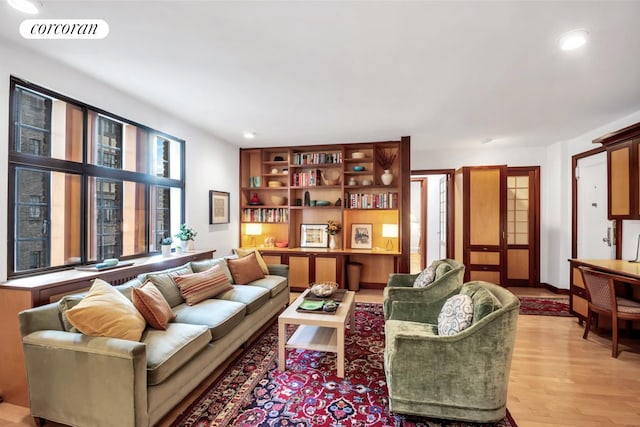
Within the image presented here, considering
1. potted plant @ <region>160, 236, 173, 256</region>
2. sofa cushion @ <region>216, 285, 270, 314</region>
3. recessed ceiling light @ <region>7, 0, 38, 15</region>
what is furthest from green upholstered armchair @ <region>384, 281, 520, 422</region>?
recessed ceiling light @ <region>7, 0, 38, 15</region>

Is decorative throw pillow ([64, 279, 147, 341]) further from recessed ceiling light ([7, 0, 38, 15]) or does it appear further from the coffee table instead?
recessed ceiling light ([7, 0, 38, 15])

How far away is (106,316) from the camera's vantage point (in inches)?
71.8

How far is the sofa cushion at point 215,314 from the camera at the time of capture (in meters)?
2.40

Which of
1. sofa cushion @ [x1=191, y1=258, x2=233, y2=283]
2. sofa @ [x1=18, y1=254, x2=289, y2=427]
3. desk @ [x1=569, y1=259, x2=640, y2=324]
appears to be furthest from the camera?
sofa cushion @ [x1=191, y1=258, x2=233, y2=283]

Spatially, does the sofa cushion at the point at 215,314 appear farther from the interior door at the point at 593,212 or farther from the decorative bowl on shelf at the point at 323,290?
the interior door at the point at 593,212

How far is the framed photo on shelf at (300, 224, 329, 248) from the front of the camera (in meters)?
5.38

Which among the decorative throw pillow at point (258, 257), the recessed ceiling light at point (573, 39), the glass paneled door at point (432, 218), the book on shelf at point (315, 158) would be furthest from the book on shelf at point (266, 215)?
the recessed ceiling light at point (573, 39)

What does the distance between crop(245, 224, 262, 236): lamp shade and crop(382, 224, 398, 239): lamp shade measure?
7.63ft

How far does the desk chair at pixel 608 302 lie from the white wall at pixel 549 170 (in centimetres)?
210

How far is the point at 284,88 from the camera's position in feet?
9.46

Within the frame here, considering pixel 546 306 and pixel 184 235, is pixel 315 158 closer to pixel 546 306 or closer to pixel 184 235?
pixel 184 235

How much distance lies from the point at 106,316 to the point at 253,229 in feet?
12.4

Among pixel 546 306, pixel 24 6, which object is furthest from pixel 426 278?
pixel 24 6

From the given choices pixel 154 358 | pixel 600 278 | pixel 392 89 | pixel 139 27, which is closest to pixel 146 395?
pixel 154 358
